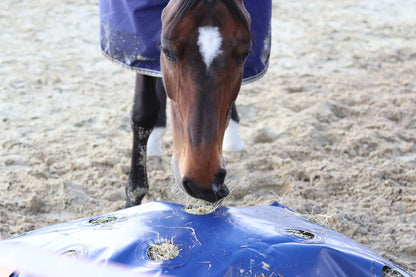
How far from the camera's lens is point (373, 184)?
263 centimetres

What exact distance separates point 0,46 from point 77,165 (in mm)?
2362

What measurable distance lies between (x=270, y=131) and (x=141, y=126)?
1123 mm

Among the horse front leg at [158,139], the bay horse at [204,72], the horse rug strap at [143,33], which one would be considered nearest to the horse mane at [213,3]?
the bay horse at [204,72]

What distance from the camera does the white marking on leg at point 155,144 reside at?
2.90 metres

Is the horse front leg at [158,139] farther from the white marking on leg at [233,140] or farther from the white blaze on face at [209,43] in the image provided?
the white blaze on face at [209,43]

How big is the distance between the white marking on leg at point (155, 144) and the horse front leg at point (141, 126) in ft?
1.39

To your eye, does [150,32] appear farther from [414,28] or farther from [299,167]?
[414,28]

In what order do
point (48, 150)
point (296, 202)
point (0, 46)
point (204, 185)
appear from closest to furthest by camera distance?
point (204, 185) < point (296, 202) < point (48, 150) < point (0, 46)

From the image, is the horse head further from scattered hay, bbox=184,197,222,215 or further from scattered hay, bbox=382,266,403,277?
scattered hay, bbox=382,266,403,277

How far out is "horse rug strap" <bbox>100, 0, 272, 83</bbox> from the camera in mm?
2049

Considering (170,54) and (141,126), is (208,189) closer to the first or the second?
(170,54)

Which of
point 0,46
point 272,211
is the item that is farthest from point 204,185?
point 0,46

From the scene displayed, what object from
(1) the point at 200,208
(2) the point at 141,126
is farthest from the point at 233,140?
(1) the point at 200,208

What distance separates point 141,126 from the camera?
7.92ft
